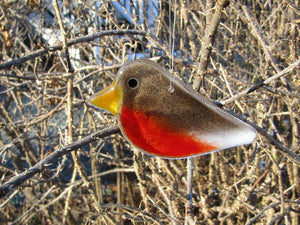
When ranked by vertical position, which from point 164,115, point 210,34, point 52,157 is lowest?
point 52,157

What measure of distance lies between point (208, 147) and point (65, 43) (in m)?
0.62

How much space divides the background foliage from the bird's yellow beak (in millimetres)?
343

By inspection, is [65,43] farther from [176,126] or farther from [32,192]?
[32,192]

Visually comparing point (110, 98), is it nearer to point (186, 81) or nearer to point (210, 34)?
point (210, 34)

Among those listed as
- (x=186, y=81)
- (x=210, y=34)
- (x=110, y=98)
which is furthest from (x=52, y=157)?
(x=186, y=81)

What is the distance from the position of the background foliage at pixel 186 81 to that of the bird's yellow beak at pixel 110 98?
1.12ft

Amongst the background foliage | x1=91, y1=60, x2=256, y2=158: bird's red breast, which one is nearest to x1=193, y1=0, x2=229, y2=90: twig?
the background foliage

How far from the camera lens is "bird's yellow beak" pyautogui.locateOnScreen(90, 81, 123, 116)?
76cm

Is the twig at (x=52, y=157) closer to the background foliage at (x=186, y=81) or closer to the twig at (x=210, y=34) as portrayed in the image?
the background foliage at (x=186, y=81)

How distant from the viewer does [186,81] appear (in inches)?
75.5

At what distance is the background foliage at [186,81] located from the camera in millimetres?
1330

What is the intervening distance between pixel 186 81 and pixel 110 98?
122cm

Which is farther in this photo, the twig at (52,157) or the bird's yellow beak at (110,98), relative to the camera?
the twig at (52,157)

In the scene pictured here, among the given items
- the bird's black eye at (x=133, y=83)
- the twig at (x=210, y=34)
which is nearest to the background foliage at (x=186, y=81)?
the twig at (x=210, y=34)
